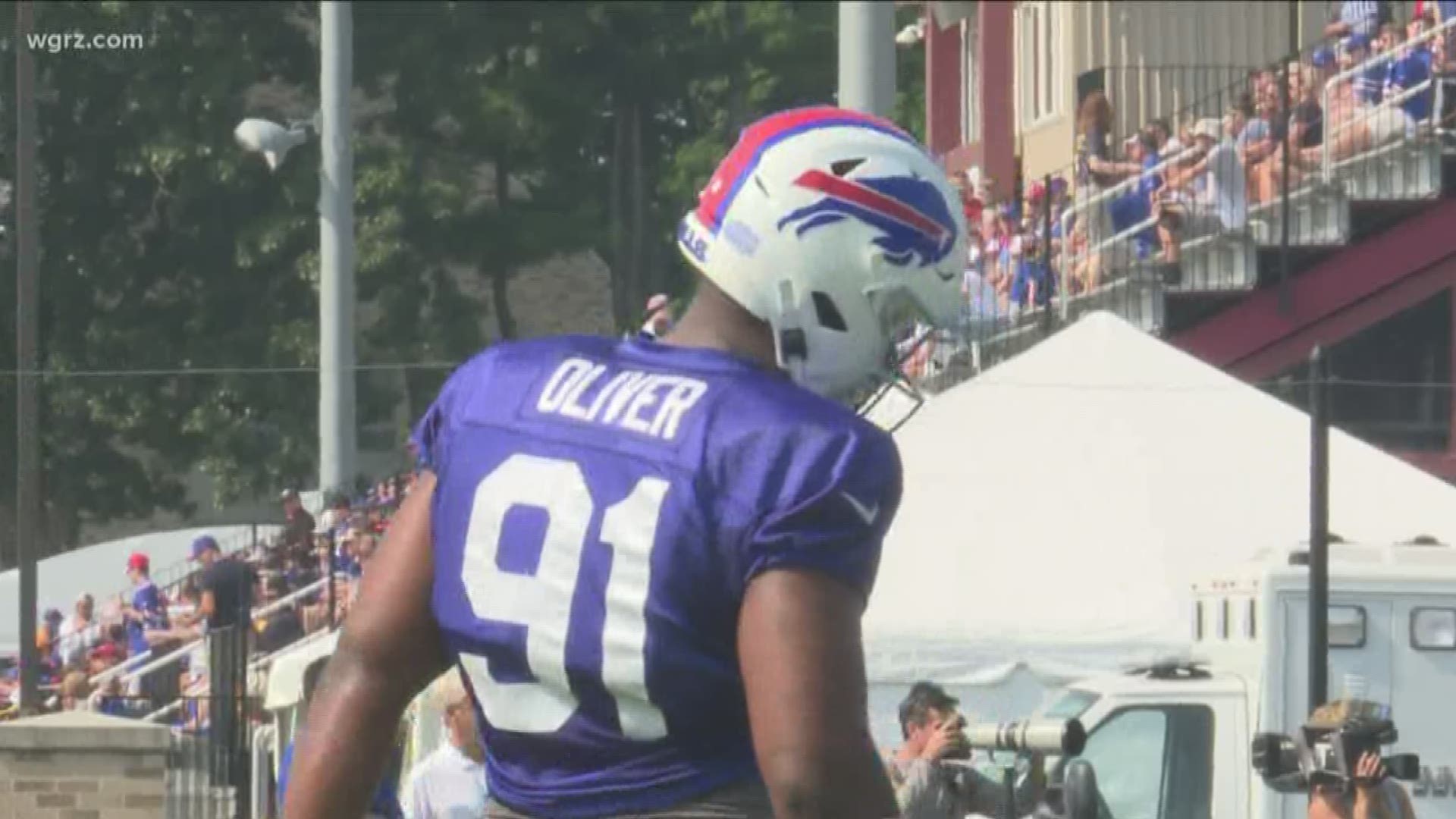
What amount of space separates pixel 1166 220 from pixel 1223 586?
869 centimetres

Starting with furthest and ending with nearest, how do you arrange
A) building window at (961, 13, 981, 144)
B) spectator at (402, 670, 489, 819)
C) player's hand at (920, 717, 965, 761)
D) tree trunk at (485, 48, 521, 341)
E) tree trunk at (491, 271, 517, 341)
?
1. tree trunk at (491, 271, 517, 341)
2. tree trunk at (485, 48, 521, 341)
3. building window at (961, 13, 981, 144)
4. player's hand at (920, 717, 965, 761)
5. spectator at (402, 670, 489, 819)

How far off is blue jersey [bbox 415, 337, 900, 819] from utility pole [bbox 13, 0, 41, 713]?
11.2 meters

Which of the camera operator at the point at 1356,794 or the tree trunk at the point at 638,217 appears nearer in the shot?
the camera operator at the point at 1356,794

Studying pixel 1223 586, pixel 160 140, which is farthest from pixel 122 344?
pixel 1223 586

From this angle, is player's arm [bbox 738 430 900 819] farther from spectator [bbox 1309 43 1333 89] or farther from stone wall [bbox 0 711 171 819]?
spectator [bbox 1309 43 1333 89]

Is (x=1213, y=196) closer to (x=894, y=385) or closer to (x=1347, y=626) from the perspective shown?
(x=1347, y=626)

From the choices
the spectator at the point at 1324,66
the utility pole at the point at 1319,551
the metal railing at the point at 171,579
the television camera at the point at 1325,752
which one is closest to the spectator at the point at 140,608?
the metal railing at the point at 171,579

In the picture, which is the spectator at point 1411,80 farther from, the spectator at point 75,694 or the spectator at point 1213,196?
the spectator at point 75,694

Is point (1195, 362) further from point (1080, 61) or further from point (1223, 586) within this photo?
point (1080, 61)

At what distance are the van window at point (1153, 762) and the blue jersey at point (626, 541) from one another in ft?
27.7

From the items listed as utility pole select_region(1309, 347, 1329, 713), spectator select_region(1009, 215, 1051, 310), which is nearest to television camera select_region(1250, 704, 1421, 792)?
utility pole select_region(1309, 347, 1329, 713)

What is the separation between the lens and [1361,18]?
2216 cm

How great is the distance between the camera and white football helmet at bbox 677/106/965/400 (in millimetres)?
3656

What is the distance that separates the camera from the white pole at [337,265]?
2572 cm
